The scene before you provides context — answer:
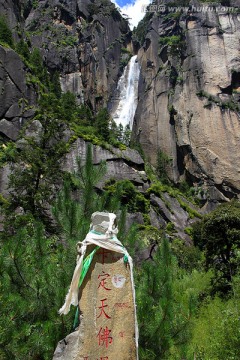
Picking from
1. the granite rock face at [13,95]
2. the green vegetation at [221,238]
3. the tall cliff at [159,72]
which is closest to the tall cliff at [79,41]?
the tall cliff at [159,72]

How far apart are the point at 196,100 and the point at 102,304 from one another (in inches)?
1138

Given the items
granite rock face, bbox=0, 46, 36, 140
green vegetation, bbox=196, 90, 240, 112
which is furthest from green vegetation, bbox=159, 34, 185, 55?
granite rock face, bbox=0, 46, 36, 140

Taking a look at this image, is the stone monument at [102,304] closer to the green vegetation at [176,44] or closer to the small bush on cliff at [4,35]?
the small bush on cliff at [4,35]

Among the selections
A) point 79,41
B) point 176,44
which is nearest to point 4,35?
point 79,41

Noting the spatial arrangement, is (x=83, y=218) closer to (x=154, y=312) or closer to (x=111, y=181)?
(x=154, y=312)

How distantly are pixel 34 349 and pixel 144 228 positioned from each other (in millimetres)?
13358

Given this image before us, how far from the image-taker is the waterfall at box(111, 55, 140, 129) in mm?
36537

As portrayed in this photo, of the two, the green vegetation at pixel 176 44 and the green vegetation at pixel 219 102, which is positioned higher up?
the green vegetation at pixel 176 44

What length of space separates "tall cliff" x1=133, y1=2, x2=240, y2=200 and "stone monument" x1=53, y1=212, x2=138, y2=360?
24706 mm

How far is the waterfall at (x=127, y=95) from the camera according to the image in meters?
Answer: 36.5

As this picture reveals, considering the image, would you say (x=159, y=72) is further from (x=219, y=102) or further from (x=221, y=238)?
(x=221, y=238)

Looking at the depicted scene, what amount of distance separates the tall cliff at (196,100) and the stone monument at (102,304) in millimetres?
24706

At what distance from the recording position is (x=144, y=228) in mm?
16828

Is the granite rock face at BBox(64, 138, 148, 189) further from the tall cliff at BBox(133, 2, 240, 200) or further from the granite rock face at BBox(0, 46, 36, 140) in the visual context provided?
the tall cliff at BBox(133, 2, 240, 200)
